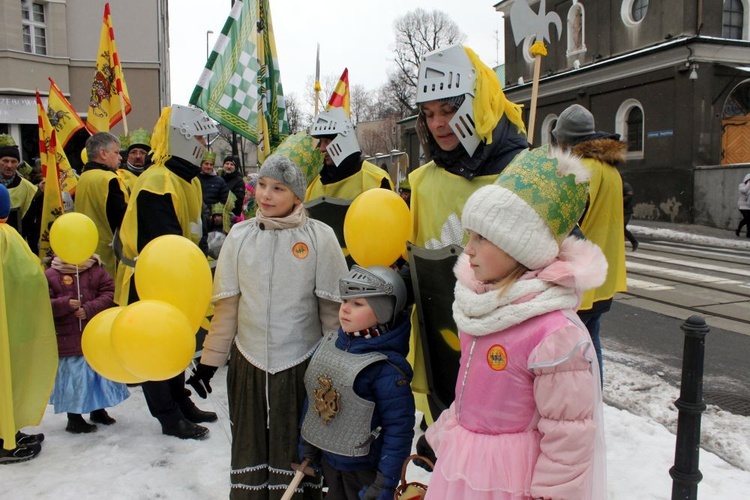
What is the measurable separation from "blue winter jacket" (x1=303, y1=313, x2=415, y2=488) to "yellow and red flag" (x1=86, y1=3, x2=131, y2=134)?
5.26m

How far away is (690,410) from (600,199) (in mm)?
1582

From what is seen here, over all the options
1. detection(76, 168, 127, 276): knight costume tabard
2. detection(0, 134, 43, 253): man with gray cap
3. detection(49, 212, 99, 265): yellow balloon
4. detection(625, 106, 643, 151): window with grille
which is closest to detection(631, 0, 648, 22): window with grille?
detection(625, 106, 643, 151): window with grille

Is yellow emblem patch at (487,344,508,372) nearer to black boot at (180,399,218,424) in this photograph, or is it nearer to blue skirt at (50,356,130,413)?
black boot at (180,399,218,424)

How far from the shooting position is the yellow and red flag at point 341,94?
5.82 m

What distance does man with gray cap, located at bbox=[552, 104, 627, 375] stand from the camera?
13.0ft

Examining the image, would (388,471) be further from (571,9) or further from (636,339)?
(571,9)

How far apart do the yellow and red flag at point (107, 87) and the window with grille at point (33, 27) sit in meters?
18.5

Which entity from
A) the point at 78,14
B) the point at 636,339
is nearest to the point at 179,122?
the point at 636,339

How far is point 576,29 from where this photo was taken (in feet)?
82.0

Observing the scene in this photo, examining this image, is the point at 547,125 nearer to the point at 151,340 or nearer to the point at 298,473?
the point at 298,473

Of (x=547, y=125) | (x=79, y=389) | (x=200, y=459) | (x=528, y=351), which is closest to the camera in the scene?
(x=528, y=351)

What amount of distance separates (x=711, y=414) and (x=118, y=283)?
4.62 m

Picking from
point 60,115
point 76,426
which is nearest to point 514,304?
point 76,426

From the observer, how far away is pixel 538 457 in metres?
1.93
